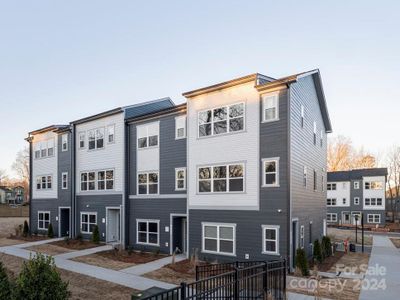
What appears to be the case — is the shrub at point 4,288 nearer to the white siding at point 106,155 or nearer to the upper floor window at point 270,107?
the upper floor window at point 270,107

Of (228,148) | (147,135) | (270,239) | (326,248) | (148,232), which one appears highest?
(147,135)

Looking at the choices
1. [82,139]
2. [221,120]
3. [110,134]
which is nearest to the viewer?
[221,120]

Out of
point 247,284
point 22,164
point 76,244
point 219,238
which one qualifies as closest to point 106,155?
point 76,244

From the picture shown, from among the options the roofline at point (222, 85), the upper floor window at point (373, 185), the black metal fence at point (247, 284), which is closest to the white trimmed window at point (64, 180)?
the roofline at point (222, 85)

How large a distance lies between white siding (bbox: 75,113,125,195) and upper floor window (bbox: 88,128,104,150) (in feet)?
0.99

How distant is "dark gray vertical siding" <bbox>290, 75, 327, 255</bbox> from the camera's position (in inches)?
639

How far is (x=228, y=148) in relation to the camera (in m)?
17.3

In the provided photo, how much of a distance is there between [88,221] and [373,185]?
41.9 metres

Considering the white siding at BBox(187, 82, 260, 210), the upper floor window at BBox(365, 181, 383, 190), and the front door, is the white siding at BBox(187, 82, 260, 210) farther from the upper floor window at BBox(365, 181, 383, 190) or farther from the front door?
the upper floor window at BBox(365, 181, 383, 190)

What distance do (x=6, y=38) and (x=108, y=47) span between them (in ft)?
20.9

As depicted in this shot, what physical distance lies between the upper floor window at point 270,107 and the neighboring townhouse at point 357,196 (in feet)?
121

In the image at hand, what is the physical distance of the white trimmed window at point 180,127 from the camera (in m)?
20.1

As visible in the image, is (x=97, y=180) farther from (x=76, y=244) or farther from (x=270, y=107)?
(x=270, y=107)

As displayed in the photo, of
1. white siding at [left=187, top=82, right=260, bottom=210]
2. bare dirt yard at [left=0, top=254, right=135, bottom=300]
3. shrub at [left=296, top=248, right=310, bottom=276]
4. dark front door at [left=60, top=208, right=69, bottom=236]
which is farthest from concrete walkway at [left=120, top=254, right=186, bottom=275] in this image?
dark front door at [left=60, top=208, right=69, bottom=236]
